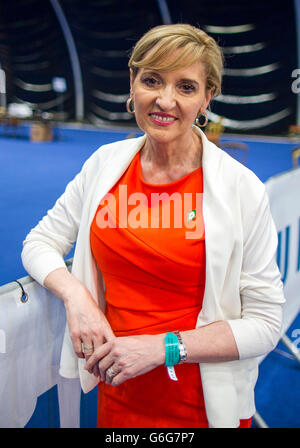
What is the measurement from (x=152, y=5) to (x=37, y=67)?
6553 millimetres

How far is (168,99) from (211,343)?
0.69m

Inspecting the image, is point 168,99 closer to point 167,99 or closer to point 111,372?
point 167,99

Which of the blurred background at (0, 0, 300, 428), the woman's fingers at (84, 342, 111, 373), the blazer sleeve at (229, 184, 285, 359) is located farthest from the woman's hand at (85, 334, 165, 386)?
the blurred background at (0, 0, 300, 428)

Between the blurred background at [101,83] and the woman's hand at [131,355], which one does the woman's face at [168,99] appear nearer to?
the woman's hand at [131,355]

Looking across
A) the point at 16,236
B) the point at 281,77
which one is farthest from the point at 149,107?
the point at 281,77

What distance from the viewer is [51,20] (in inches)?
741

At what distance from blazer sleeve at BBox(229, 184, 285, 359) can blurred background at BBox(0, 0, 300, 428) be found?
5225 millimetres

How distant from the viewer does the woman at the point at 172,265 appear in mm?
1198

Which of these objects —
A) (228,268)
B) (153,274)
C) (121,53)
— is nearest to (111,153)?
(153,274)

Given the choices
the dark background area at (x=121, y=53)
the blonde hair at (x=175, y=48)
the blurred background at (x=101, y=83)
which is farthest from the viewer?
the dark background area at (x=121, y=53)

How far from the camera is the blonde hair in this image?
3.79 feet

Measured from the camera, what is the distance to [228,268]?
1.23 m

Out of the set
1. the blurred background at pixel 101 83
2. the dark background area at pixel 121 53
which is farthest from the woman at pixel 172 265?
the dark background area at pixel 121 53

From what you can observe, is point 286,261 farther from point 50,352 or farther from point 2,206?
point 2,206
